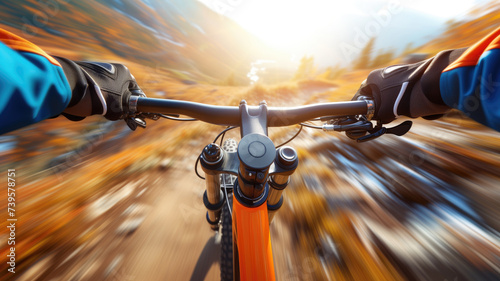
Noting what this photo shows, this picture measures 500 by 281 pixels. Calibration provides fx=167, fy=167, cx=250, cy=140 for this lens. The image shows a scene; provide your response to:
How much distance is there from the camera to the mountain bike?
60 cm

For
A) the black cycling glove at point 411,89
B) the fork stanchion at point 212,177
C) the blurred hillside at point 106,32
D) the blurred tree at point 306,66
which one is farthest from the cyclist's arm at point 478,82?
the blurred tree at point 306,66

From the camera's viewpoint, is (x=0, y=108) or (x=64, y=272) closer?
(x=0, y=108)

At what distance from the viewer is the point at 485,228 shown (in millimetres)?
1585

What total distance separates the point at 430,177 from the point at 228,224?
2.64 meters

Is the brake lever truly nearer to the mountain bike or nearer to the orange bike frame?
the mountain bike

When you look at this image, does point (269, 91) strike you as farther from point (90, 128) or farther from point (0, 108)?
point (0, 108)

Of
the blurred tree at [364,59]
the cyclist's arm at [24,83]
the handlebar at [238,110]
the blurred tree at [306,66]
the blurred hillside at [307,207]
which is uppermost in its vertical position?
the blurred tree at [306,66]

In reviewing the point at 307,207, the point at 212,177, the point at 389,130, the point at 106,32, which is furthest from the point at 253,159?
the point at 106,32

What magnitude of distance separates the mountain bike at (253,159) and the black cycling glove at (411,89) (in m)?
0.09

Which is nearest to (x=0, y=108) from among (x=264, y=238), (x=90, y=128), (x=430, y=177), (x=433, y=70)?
(x=264, y=238)

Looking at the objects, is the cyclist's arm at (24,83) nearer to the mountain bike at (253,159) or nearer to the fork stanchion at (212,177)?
the mountain bike at (253,159)

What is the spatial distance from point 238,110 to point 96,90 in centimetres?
80

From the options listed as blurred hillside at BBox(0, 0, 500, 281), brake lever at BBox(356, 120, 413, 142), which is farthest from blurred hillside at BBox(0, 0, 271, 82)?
brake lever at BBox(356, 120, 413, 142)

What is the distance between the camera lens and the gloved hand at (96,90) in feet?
2.78
